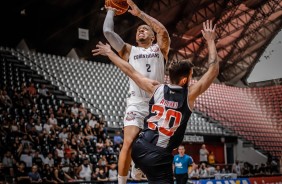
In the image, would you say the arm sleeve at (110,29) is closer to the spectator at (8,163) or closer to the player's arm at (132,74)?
the player's arm at (132,74)

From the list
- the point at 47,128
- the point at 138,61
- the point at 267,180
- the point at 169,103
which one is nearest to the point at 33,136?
the point at 47,128

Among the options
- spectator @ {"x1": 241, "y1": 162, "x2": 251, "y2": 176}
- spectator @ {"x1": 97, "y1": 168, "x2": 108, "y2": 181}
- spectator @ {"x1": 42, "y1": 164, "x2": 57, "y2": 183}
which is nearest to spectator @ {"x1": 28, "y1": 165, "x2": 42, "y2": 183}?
spectator @ {"x1": 42, "y1": 164, "x2": 57, "y2": 183}

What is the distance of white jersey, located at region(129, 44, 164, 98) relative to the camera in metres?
4.77

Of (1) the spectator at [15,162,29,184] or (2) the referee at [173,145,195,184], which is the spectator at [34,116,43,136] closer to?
(1) the spectator at [15,162,29,184]

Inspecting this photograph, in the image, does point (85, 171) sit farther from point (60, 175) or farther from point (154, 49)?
point (154, 49)

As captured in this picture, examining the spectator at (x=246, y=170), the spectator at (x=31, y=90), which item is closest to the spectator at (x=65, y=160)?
the spectator at (x=31, y=90)

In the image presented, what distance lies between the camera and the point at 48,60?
20.3m

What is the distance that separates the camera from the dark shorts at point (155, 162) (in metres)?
3.53

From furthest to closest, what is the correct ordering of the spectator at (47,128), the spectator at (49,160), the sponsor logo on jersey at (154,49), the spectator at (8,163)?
the spectator at (47,128), the spectator at (49,160), the spectator at (8,163), the sponsor logo on jersey at (154,49)

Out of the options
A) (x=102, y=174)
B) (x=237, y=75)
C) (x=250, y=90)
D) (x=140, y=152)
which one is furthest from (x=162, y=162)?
(x=237, y=75)

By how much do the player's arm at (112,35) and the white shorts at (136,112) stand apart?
1.93 ft

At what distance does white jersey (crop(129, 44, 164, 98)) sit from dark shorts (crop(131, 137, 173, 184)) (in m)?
1.28

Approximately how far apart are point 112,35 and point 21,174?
7940 millimetres

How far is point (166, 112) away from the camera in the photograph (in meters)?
3.54
